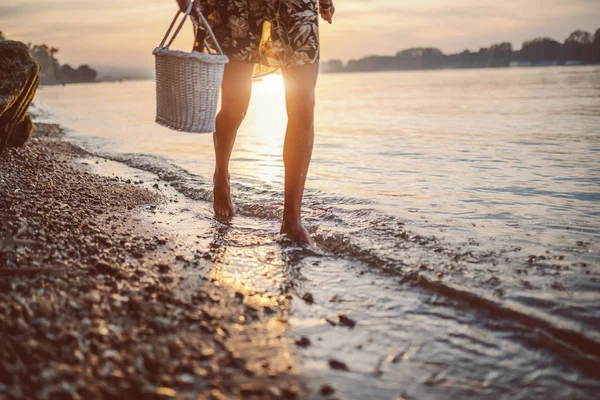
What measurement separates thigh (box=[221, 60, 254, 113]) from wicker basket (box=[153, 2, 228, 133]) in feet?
0.65

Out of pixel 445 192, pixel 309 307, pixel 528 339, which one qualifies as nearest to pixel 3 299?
pixel 309 307

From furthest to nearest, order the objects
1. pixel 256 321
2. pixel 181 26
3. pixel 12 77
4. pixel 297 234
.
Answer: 1. pixel 12 77
2. pixel 297 234
3. pixel 181 26
4. pixel 256 321

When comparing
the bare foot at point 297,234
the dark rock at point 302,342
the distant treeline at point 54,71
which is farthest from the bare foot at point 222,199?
the distant treeline at point 54,71

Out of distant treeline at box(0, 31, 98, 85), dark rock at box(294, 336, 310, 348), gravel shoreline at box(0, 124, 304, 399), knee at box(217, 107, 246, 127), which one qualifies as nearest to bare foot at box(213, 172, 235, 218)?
knee at box(217, 107, 246, 127)

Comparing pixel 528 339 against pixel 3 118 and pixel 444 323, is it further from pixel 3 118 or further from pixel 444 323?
pixel 3 118

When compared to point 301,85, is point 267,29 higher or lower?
higher

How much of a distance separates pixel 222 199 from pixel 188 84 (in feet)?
3.57

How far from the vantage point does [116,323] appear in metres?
1.94

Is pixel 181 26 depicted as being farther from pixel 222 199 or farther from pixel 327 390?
pixel 327 390

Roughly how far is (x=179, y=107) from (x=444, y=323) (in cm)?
206

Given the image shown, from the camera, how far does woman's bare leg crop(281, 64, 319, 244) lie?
3059 mm

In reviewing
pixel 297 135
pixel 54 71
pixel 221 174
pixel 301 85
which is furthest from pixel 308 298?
pixel 54 71

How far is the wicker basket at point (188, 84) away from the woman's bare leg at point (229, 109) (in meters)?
0.23

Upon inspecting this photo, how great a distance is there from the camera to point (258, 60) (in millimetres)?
3223
